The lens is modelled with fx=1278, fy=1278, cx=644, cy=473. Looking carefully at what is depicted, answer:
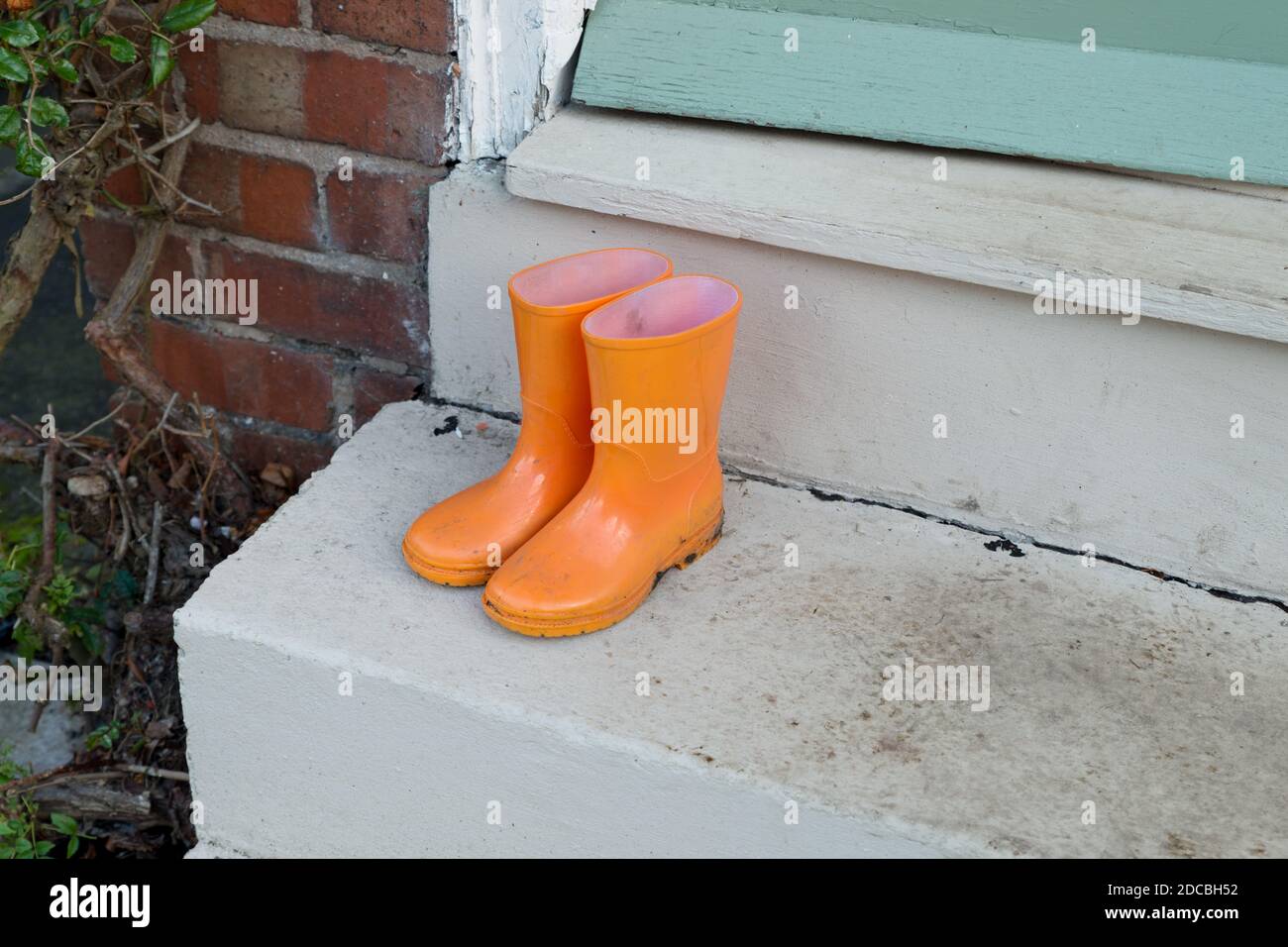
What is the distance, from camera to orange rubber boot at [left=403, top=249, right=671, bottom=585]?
1.28 m

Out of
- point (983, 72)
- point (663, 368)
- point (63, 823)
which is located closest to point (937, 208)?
point (983, 72)

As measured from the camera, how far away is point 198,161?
1586 millimetres

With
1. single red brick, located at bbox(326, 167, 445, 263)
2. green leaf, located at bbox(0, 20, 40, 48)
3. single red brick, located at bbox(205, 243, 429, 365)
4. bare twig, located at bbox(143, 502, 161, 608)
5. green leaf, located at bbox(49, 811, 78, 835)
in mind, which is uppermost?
green leaf, located at bbox(0, 20, 40, 48)

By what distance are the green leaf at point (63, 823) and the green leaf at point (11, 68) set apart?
0.84m

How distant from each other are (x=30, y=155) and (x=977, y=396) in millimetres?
1017

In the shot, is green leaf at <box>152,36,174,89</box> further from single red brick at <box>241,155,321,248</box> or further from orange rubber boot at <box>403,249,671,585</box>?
orange rubber boot at <box>403,249,671,585</box>

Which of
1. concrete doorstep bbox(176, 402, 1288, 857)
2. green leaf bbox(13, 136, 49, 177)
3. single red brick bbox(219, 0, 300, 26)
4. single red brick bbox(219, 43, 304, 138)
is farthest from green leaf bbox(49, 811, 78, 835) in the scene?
single red brick bbox(219, 0, 300, 26)

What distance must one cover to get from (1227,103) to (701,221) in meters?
0.56

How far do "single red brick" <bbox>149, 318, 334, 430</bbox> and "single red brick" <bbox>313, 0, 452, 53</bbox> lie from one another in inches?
16.5

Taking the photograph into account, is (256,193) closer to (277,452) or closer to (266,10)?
(266,10)

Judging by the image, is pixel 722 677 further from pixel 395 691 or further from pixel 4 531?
pixel 4 531

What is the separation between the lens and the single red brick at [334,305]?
62.6 inches

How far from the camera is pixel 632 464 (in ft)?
4.15

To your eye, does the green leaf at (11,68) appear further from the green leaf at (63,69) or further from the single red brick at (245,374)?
the single red brick at (245,374)
